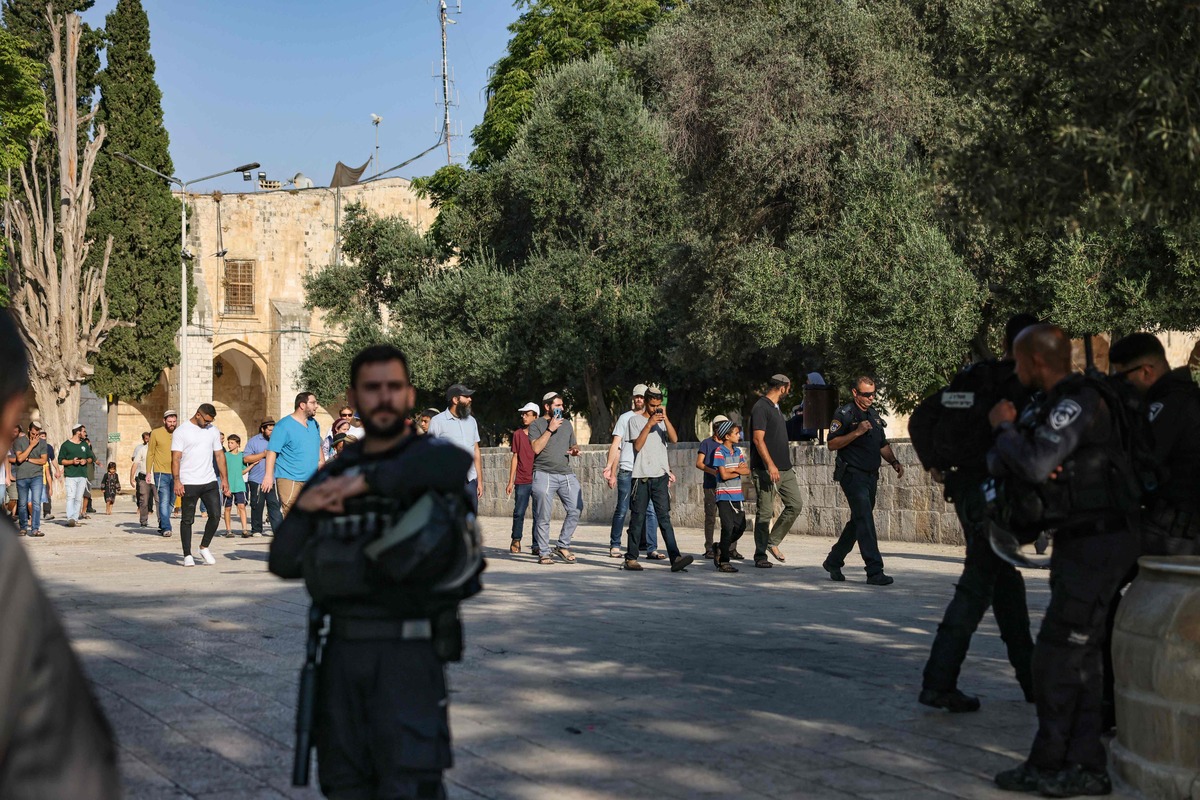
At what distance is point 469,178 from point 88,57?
1456cm

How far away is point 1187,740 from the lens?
4648 millimetres

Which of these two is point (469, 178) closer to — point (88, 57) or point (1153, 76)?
point (88, 57)

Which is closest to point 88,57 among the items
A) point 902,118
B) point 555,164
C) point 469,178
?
point 469,178

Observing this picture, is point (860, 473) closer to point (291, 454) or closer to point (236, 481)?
point (291, 454)

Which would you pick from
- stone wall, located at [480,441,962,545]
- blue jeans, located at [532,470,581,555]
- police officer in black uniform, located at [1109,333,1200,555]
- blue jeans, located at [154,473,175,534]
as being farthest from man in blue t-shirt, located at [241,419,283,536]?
police officer in black uniform, located at [1109,333,1200,555]

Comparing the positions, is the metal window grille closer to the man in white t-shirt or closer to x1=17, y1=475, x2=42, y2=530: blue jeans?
x1=17, y1=475, x2=42, y2=530: blue jeans

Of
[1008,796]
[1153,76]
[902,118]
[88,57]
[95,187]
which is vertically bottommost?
[1008,796]

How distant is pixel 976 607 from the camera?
6184 millimetres

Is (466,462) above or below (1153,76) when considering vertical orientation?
below

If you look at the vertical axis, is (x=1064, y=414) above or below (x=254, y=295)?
below

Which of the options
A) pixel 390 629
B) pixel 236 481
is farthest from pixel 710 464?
pixel 390 629

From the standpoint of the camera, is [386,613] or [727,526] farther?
[727,526]

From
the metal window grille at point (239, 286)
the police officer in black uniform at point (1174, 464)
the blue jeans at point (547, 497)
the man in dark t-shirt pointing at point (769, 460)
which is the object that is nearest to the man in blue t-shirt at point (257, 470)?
the blue jeans at point (547, 497)

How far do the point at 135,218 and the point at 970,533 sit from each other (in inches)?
1594
